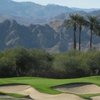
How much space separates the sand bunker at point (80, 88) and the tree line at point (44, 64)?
20.3m

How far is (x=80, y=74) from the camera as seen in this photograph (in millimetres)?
67500

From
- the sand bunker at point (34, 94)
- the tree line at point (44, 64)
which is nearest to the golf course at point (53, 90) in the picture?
the sand bunker at point (34, 94)

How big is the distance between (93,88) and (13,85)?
8.34 meters

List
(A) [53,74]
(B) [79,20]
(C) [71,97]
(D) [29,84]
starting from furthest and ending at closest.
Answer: (B) [79,20] → (A) [53,74] → (D) [29,84] → (C) [71,97]

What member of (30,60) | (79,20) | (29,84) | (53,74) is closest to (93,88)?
(29,84)

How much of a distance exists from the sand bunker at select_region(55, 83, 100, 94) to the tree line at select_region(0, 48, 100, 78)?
2027 cm

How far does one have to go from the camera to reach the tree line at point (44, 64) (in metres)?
64.9

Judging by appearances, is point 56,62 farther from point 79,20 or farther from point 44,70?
point 79,20

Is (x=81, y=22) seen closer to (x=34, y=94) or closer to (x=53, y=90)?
(x=53, y=90)

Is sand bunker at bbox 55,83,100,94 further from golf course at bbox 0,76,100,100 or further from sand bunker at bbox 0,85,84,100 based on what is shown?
sand bunker at bbox 0,85,84,100

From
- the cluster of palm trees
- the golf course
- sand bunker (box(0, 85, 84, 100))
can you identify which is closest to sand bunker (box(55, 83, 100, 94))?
the golf course

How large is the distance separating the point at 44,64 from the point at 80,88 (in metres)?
25.9

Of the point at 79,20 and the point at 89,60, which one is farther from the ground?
the point at 79,20

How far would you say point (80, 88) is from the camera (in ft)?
143
